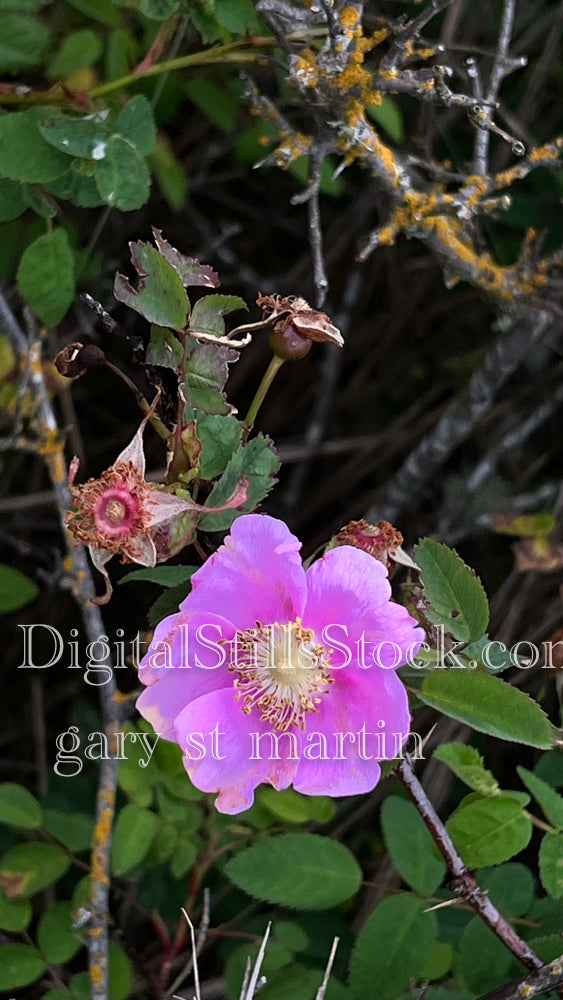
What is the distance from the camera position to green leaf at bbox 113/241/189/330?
30.5 inches

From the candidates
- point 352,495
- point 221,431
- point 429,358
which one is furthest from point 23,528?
point 221,431

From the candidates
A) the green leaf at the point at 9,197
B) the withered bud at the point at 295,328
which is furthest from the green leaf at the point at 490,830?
the green leaf at the point at 9,197

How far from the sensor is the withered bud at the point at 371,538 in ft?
2.66

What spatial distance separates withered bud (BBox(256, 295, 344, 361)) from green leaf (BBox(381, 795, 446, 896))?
0.61m

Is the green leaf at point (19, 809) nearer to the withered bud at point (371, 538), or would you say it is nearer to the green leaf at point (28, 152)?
the withered bud at point (371, 538)

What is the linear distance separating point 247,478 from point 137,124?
48cm

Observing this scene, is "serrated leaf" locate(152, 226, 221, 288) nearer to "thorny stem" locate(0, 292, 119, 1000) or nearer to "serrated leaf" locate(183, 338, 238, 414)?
"serrated leaf" locate(183, 338, 238, 414)

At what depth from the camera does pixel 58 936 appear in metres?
1.16

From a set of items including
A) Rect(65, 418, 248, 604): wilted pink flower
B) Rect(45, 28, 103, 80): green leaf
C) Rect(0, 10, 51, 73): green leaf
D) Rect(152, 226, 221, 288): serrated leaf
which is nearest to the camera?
Rect(65, 418, 248, 604): wilted pink flower

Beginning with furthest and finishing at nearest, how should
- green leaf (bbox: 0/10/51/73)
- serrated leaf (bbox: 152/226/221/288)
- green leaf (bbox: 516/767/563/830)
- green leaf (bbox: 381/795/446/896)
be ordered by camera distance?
green leaf (bbox: 0/10/51/73), green leaf (bbox: 381/795/446/896), green leaf (bbox: 516/767/563/830), serrated leaf (bbox: 152/226/221/288)

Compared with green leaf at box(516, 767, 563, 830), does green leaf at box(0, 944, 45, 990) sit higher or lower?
lower

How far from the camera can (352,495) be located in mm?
1866

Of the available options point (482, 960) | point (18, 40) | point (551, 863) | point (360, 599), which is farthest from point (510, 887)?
point (18, 40)

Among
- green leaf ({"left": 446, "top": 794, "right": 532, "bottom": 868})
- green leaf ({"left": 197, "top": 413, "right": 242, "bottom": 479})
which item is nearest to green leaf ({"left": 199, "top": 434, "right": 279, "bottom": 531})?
green leaf ({"left": 197, "top": 413, "right": 242, "bottom": 479})
